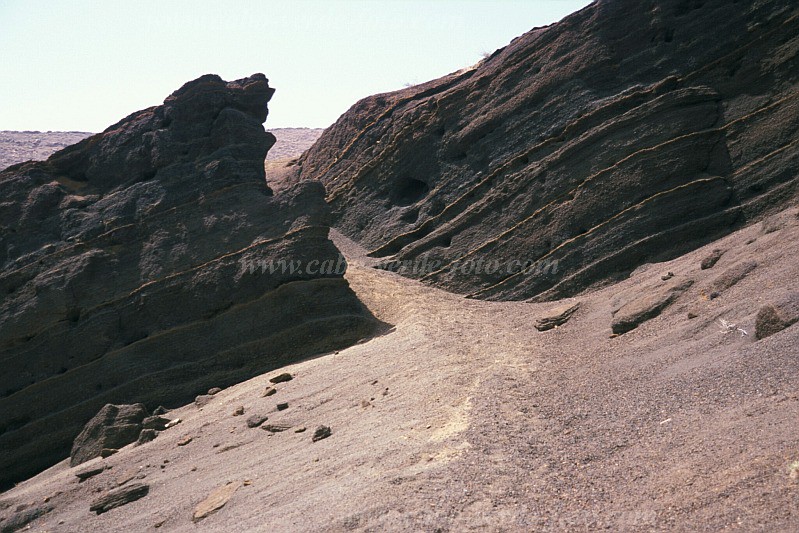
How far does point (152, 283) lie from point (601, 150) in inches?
409

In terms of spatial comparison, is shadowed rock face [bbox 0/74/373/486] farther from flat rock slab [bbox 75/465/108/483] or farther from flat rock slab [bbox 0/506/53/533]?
flat rock slab [bbox 0/506/53/533]

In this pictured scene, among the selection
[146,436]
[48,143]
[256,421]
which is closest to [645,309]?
[256,421]

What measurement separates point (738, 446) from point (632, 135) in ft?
38.6

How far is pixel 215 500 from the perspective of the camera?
796 centimetres

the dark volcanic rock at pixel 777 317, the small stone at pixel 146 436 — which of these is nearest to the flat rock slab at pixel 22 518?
the small stone at pixel 146 436

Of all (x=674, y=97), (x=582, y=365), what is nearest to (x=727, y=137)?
(x=674, y=97)

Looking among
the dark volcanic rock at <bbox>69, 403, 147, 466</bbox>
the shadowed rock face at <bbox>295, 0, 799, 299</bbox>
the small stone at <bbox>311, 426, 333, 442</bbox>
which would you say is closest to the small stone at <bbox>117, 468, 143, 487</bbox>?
the dark volcanic rock at <bbox>69, 403, 147, 466</bbox>

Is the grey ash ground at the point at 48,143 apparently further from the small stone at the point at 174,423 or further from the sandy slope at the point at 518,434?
the sandy slope at the point at 518,434

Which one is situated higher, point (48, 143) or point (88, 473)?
point (48, 143)

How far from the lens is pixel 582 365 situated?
9750mm

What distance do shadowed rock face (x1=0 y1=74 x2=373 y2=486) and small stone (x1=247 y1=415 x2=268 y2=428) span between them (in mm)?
3332

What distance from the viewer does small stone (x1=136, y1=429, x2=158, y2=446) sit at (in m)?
12.1

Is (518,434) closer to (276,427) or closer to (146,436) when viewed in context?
(276,427)

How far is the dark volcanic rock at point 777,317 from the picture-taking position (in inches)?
295
